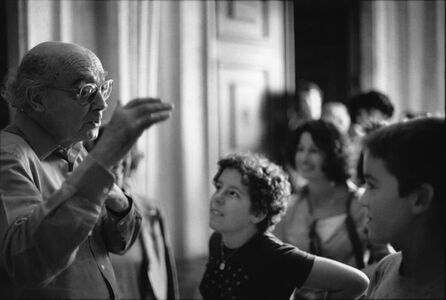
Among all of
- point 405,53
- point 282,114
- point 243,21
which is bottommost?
point 282,114

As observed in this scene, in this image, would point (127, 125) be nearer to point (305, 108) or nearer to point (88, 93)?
point (88, 93)

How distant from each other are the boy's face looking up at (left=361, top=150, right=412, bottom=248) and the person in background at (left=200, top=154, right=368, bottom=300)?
18.3 inches

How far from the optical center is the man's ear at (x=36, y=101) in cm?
143

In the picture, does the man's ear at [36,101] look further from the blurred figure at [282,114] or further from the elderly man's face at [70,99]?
the blurred figure at [282,114]

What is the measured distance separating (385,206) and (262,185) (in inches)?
31.0

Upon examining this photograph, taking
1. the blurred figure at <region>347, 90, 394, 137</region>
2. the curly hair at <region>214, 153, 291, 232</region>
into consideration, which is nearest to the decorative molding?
the blurred figure at <region>347, 90, 394, 137</region>

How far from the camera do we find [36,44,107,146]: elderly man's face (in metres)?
1.42

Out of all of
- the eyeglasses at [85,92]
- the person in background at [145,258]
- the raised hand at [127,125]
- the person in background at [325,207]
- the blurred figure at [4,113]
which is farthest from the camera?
the blurred figure at [4,113]

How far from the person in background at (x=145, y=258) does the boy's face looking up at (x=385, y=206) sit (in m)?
1.26

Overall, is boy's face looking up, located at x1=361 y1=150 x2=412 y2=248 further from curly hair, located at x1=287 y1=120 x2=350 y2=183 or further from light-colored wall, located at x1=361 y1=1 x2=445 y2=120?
light-colored wall, located at x1=361 y1=1 x2=445 y2=120

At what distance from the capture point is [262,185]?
1.97 m

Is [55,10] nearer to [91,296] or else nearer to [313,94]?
[91,296]

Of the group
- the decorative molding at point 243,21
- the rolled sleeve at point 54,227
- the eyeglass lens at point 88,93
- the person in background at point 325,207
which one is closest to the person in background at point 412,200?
the rolled sleeve at point 54,227

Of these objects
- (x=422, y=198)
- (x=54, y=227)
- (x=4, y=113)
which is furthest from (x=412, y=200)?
(x=4, y=113)
